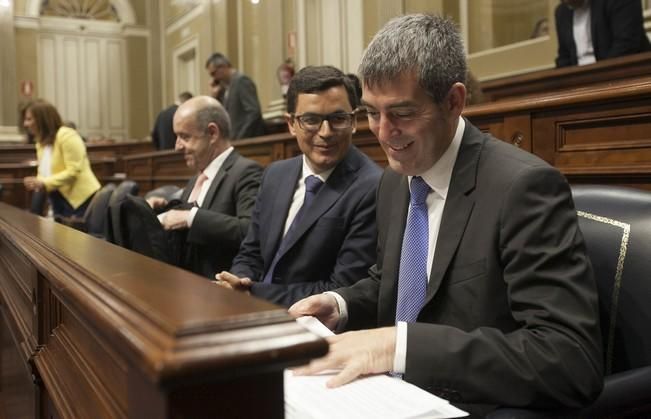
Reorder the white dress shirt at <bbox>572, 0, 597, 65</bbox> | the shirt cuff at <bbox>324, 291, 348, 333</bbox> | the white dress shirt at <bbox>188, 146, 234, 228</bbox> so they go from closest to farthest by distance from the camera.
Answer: the shirt cuff at <bbox>324, 291, 348, 333</bbox> < the white dress shirt at <bbox>188, 146, 234, 228</bbox> < the white dress shirt at <bbox>572, 0, 597, 65</bbox>

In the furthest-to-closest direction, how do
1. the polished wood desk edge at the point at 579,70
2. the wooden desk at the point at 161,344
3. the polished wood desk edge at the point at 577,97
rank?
the polished wood desk edge at the point at 579,70 < the polished wood desk edge at the point at 577,97 < the wooden desk at the point at 161,344

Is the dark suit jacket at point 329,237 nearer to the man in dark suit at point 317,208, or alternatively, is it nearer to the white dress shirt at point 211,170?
the man in dark suit at point 317,208

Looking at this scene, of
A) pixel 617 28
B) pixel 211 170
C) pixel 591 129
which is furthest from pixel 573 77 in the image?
pixel 211 170

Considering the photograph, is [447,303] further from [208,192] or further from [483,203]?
[208,192]

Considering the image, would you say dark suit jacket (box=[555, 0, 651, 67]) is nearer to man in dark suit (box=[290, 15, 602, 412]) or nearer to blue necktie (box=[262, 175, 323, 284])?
blue necktie (box=[262, 175, 323, 284])

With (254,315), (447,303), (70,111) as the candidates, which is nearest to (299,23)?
(70,111)

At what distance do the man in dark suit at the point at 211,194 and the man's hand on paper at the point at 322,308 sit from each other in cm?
116

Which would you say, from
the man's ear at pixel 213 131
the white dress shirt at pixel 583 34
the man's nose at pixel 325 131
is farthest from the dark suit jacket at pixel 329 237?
the white dress shirt at pixel 583 34

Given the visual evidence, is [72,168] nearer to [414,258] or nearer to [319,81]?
[319,81]

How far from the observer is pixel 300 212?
6.82 feet

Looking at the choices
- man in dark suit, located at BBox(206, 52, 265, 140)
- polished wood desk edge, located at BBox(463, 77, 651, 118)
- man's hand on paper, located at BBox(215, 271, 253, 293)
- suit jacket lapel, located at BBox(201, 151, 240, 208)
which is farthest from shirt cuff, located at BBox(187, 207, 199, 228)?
man in dark suit, located at BBox(206, 52, 265, 140)

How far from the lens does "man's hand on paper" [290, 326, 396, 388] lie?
101cm

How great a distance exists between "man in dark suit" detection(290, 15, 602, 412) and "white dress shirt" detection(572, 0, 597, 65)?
320 centimetres

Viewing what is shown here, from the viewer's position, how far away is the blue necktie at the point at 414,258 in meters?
1.34
